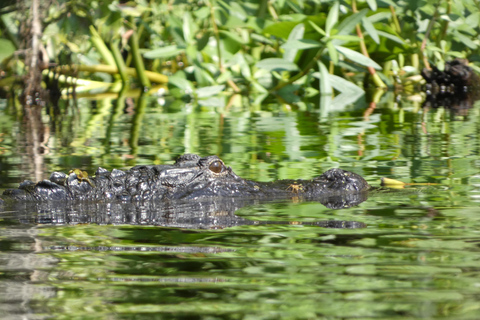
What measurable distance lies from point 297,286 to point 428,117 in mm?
6806

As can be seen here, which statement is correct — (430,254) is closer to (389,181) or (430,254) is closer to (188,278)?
(188,278)

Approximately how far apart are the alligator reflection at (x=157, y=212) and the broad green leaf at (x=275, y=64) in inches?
262

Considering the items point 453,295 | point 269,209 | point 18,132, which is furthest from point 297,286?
point 18,132

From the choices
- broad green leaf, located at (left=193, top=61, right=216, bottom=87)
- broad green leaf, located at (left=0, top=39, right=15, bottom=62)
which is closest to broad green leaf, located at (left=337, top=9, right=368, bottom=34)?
broad green leaf, located at (left=193, top=61, right=216, bottom=87)

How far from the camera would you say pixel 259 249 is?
3188mm

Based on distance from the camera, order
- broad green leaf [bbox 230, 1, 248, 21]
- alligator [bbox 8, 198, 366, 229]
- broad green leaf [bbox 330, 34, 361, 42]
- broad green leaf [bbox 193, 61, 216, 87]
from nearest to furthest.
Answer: alligator [bbox 8, 198, 366, 229] < broad green leaf [bbox 330, 34, 361, 42] < broad green leaf [bbox 193, 61, 216, 87] < broad green leaf [bbox 230, 1, 248, 21]

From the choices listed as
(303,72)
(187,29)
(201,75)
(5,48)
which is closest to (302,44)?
(303,72)

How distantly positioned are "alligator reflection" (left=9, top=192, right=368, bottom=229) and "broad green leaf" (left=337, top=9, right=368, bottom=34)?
6326mm

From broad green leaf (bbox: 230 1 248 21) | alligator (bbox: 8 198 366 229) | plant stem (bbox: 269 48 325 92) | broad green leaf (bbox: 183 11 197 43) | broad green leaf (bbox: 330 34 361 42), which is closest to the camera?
alligator (bbox: 8 198 366 229)

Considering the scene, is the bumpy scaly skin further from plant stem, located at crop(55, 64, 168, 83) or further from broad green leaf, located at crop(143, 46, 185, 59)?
plant stem, located at crop(55, 64, 168, 83)

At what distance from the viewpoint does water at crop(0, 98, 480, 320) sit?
2434mm

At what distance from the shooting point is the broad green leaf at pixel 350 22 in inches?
413

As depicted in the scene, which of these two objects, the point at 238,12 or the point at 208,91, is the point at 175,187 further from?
the point at 238,12

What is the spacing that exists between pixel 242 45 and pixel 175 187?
887cm
